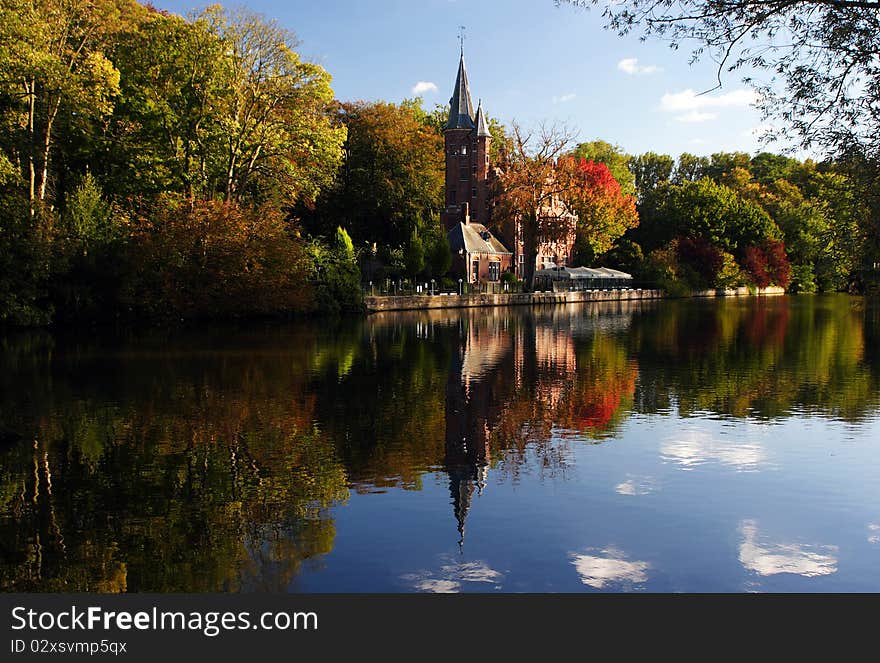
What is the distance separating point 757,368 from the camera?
74.7ft

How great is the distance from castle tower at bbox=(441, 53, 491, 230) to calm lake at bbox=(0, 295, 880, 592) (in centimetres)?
6322

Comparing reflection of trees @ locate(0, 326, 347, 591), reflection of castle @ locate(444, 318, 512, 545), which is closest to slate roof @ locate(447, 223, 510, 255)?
reflection of castle @ locate(444, 318, 512, 545)

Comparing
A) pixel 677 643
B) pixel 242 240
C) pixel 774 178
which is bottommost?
pixel 677 643

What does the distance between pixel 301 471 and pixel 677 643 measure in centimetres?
594

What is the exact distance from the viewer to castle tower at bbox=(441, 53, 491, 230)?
8444cm

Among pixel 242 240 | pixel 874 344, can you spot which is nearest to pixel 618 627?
pixel 874 344

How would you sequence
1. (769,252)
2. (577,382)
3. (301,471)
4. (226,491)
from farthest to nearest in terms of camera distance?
(769,252) < (577,382) < (301,471) < (226,491)

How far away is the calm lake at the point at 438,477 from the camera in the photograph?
7410 mm

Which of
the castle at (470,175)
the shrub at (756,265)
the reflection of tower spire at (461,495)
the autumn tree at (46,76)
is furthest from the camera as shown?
the shrub at (756,265)

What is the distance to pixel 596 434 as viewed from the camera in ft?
44.4

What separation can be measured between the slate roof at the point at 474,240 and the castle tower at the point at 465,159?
2285 millimetres

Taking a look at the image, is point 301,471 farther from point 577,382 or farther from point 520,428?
point 577,382

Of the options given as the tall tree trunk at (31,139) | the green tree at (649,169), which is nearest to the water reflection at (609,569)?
the tall tree trunk at (31,139)

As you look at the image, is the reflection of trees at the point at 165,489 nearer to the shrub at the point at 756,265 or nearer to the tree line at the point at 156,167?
the tree line at the point at 156,167
